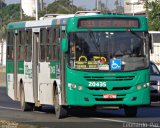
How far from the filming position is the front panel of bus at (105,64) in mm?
21203

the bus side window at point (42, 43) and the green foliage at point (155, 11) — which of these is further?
the green foliage at point (155, 11)

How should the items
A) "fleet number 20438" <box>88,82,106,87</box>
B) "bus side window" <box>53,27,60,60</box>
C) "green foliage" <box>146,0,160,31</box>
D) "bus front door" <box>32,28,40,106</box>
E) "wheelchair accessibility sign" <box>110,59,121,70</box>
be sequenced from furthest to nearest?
"green foliage" <box>146,0,160,31</box>
"bus front door" <box>32,28,40,106</box>
"bus side window" <box>53,27,60,60</box>
"wheelchair accessibility sign" <box>110,59,121,70</box>
"fleet number 20438" <box>88,82,106,87</box>

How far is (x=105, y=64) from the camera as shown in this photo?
2130 centimetres

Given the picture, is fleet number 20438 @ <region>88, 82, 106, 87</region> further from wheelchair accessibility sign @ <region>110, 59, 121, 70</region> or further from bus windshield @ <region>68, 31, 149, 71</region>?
wheelchair accessibility sign @ <region>110, 59, 121, 70</region>

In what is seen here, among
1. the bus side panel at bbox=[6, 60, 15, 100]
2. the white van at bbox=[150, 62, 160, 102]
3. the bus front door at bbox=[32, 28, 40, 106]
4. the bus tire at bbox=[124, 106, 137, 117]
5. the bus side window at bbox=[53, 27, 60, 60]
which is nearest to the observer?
the bus side window at bbox=[53, 27, 60, 60]


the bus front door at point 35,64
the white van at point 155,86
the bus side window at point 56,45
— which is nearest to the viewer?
the bus side window at point 56,45

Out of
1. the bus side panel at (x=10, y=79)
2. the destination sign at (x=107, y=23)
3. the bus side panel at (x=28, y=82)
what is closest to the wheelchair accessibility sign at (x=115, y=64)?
the destination sign at (x=107, y=23)

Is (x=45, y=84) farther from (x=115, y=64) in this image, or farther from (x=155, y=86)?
(x=155, y=86)

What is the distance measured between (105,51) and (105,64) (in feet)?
1.20

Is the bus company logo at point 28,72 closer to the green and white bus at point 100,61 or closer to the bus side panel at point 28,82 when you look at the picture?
the bus side panel at point 28,82

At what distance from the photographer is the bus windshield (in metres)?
21.3

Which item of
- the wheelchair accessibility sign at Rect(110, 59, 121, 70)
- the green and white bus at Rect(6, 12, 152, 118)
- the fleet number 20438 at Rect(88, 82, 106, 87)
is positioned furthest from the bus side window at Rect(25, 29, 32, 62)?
the wheelchair accessibility sign at Rect(110, 59, 121, 70)

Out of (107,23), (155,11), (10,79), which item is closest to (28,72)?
(10,79)

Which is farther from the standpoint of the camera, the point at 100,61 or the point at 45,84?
the point at 45,84
